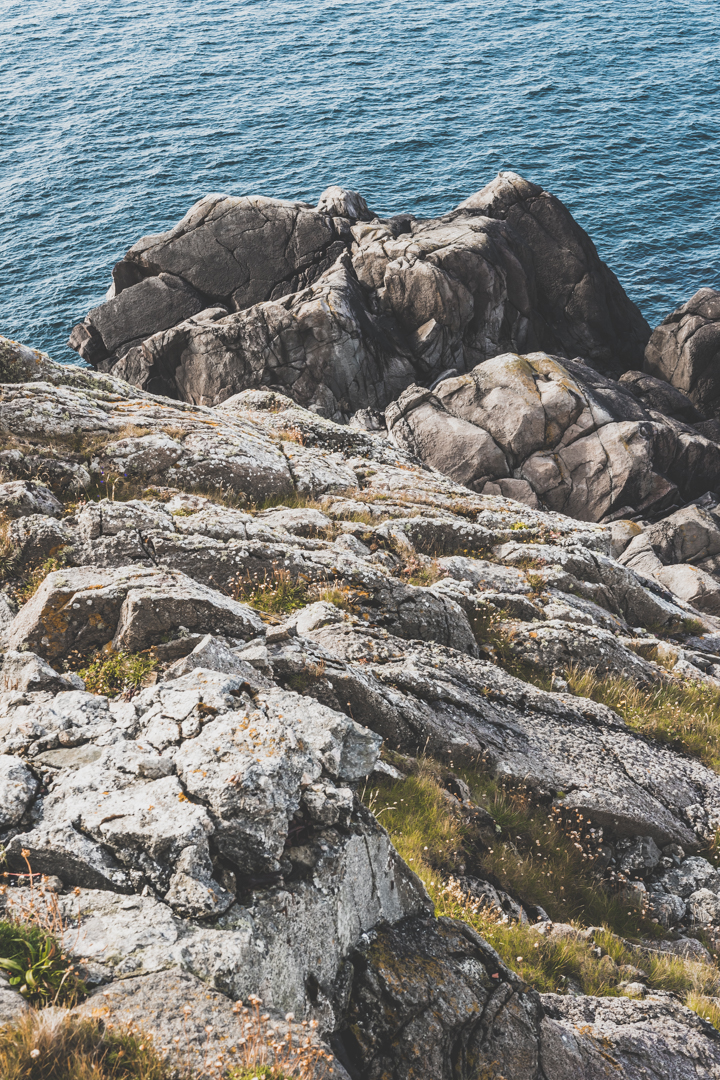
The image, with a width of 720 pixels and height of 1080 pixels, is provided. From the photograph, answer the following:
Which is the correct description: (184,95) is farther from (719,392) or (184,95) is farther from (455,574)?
(455,574)

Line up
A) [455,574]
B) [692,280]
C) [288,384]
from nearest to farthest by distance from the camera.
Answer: [455,574] < [288,384] < [692,280]

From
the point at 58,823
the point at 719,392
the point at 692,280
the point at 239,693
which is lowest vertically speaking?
the point at 719,392

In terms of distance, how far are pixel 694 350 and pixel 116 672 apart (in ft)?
142

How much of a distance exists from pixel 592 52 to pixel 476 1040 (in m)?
100

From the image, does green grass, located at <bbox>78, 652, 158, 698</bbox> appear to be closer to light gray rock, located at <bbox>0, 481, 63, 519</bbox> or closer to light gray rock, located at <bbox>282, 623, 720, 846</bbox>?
light gray rock, located at <bbox>282, 623, 720, 846</bbox>

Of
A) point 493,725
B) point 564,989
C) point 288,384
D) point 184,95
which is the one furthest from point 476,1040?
point 184,95

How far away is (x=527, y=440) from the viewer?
113ft

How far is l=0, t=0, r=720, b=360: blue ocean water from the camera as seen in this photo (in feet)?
183

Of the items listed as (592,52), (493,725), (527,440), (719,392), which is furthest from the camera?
(592,52)

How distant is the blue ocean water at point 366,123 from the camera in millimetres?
55688

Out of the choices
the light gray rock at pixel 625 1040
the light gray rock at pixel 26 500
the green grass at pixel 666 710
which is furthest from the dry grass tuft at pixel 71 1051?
the green grass at pixel 666 710

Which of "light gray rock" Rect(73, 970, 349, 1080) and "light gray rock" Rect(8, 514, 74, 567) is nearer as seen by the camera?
"light gray rock" Rect(73, 970, 349, 1080)

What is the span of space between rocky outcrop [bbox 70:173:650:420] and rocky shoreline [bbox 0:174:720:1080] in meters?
13.9

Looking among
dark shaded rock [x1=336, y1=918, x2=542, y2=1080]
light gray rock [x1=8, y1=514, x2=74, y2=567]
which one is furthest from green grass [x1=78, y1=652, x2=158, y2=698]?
dark shaded rock [x1=336, y1=918, x2=542, y2=1080]
